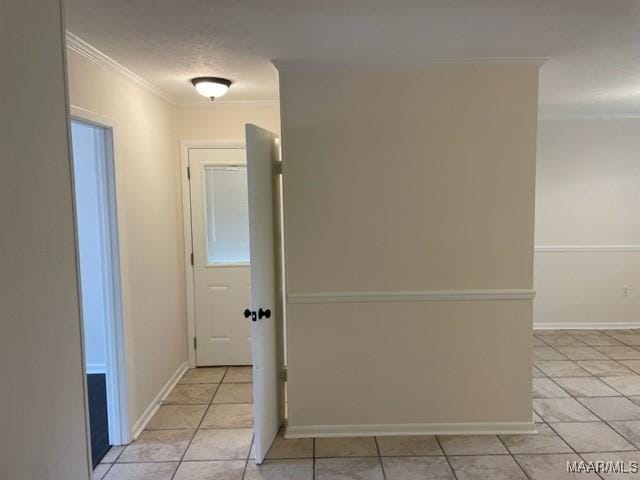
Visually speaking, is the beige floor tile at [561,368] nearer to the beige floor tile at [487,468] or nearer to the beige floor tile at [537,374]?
the beige floor tile at [537,374]

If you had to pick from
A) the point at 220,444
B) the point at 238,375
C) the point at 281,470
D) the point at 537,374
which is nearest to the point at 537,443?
the point at 537,374

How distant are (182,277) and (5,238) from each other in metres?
3.00

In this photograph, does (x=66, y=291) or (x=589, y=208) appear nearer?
(x=66, y=291)

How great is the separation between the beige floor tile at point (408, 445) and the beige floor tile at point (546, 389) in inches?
45.9

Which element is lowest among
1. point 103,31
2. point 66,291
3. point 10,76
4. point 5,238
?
point 66,291

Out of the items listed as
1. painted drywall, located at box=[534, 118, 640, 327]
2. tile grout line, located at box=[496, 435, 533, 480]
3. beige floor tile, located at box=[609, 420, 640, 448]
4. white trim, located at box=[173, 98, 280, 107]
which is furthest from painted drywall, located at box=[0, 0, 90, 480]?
painted drywall, located at box=[534, 118, 640, 327]

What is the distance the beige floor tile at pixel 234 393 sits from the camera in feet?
11.6

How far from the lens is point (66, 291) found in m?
1.45

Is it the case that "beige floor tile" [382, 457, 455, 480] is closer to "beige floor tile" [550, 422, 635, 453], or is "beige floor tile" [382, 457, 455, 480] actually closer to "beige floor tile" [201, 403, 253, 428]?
"beige floor tile" [550, 422, 635, 453]

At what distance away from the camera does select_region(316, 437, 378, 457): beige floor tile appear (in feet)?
9.00

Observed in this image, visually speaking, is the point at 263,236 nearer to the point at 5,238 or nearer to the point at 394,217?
the point at 394,217

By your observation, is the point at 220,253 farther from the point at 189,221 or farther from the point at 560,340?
the point at 560,340

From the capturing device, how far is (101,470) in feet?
8.57

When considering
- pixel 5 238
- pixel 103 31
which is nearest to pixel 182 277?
pixel 103 31
